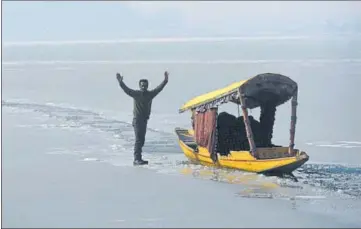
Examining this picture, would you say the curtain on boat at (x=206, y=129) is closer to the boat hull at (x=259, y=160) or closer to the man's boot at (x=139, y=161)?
the boat hull at (x=259, y=160)

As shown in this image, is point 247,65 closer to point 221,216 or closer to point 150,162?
point 150,162

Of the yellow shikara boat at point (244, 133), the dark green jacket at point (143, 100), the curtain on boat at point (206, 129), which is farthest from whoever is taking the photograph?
the curtain on boat at point (206, 129)

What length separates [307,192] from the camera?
720 cm

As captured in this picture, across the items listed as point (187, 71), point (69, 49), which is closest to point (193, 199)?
point (187, 71)

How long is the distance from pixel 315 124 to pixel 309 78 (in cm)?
327

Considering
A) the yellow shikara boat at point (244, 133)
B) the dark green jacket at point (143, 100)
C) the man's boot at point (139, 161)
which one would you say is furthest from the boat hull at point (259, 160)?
the dark green jacket at point (143, 100)

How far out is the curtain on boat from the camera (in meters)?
8.53

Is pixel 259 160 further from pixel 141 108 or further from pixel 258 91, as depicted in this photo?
pixel 141 108

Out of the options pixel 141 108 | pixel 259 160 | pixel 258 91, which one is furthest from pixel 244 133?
pixel 141 108

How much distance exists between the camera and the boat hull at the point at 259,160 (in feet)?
25.3

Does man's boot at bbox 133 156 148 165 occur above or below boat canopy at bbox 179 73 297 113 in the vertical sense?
below

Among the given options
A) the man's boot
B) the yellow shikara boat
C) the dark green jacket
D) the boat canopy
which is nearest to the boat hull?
the yellow shikara boat

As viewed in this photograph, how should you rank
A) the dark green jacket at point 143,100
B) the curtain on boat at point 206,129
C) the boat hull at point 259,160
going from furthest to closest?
the curtain on boat at point 206,129
the dark green jacket at point 143,100
the boat hull at point 259,160

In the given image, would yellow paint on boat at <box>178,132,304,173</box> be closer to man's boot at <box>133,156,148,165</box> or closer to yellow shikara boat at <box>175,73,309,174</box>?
yellow shikara boat at <box>175,73,309,174</box>
